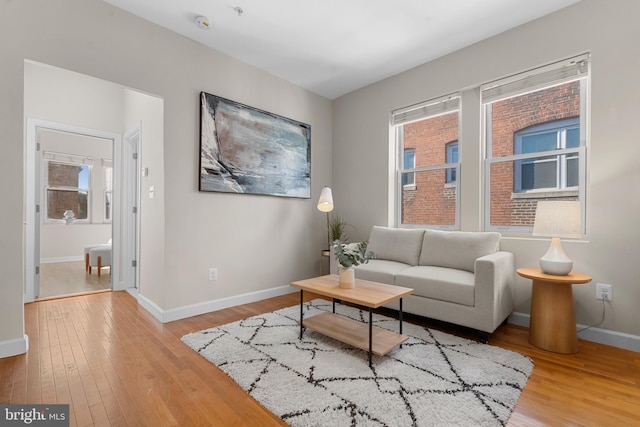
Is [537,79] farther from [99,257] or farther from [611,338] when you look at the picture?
[99,257]

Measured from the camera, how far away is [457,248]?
2895mm

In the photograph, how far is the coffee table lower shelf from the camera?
2.03 metres

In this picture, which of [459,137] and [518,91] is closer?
[518,91]

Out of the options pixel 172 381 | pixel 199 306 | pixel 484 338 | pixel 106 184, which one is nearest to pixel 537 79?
pixel 484 338

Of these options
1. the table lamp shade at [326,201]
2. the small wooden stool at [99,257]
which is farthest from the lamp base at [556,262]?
the small wooden stool at [99,257]

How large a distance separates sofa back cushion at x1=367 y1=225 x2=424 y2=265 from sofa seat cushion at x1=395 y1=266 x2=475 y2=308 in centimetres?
36

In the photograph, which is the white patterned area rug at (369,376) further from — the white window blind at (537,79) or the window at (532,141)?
the white window blind at (537,79)

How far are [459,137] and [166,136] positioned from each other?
10.1 feet

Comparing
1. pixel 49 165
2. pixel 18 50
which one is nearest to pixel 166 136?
pixel 18 50

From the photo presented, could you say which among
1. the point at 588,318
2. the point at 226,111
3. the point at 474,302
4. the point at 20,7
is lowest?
the point at 588,318

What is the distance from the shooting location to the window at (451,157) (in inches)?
135

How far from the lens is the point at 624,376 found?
1.86m

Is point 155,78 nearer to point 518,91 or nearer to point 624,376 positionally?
point 518,91

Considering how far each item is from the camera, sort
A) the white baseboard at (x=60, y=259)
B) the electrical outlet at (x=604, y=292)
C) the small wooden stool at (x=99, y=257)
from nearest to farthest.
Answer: the electrical outlet at (x=604, y=292) < the small wooden stool at (x=99, y=257) < the white baseboard at (x=60, y=259)
